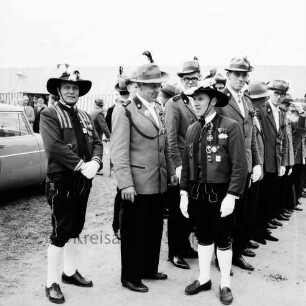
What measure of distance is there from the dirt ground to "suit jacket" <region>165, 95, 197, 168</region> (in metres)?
1.37

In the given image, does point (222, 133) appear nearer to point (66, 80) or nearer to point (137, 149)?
point (137, 149)

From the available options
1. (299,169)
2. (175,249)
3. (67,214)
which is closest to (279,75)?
(299,169)

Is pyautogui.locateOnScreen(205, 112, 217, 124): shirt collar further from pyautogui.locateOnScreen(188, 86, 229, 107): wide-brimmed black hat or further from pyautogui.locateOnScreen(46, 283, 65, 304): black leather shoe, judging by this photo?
pyautogui.locateOnScreen(46, 283, 65, 304): black leather shoe

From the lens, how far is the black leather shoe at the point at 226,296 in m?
3.91

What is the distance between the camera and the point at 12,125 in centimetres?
748

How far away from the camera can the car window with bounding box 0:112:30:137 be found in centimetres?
727

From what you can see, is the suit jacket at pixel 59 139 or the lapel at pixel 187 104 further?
the lapel at pixel 187 104

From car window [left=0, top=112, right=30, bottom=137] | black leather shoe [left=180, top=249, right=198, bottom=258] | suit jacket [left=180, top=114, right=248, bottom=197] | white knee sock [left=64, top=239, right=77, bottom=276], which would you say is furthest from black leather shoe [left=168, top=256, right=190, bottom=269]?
car window [left=0, top=112, right=30, bottom=137]

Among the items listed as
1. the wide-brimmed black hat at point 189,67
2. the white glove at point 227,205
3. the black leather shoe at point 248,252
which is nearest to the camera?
the white glove at point 227,205

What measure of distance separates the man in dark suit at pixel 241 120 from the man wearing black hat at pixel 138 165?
2.98 ft

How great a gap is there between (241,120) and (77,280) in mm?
2467

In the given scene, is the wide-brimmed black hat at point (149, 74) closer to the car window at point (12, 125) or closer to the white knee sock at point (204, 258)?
the white knee sock at point (204, 258)

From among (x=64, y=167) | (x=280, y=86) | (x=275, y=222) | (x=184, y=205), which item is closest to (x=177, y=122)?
(x=184, y=205)

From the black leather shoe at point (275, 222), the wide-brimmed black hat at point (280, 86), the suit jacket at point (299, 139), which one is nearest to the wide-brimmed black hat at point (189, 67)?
the wide-brimmed black hat at point (280, 86)
